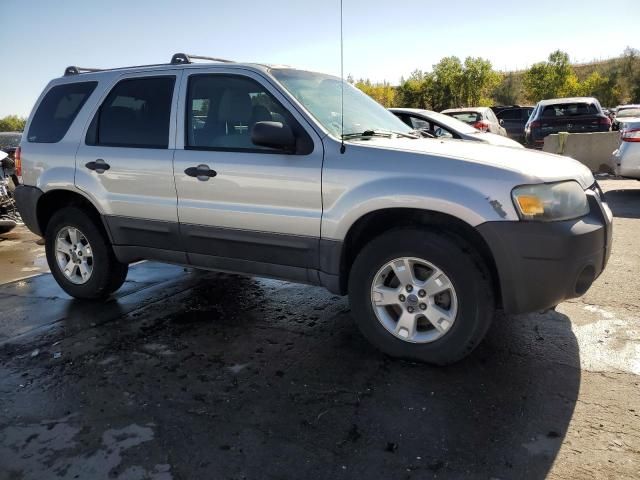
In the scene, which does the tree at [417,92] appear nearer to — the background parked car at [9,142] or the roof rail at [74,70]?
the background parked car at [9,142]

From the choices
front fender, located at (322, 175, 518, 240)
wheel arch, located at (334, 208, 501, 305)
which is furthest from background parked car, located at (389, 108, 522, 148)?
front fender, located at (322, 175, 518, 240)

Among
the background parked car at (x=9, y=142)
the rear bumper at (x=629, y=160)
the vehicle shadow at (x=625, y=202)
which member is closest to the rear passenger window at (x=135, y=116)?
the background parked car at (x=9, y=142)

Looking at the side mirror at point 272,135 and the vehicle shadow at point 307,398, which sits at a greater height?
the side mirror at point 272,135

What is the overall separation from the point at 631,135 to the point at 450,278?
A: 26.4 ft

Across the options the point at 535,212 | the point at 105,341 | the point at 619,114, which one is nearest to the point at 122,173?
the point at 105,341

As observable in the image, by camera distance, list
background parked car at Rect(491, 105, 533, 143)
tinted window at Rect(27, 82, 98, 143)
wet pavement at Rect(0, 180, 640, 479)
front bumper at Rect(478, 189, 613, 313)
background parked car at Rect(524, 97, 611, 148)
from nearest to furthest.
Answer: wet pavement at Rect(0, 180, 640, 479), front bumper at Rect(478, 189, 613, 313), tinted window at Rect(27, 82, 98, 143), background parked car at Rect(524, 97, 611, 148), background parked car at Rect(491, 105, 533, 143)

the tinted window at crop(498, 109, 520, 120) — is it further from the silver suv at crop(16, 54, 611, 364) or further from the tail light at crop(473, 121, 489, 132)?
the silver suv at crop(16, 54, 611, 364)

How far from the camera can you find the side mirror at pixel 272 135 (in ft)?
11.4

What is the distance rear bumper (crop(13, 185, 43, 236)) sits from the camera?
4864 millimetres

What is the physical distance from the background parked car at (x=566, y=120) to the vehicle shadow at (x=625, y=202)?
4393 millimetres

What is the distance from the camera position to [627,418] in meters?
2.78

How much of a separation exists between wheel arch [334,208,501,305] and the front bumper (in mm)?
155

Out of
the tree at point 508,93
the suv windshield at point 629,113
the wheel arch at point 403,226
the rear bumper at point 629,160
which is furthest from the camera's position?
the tree at point 508,93

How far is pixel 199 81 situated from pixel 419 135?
1763 mm
